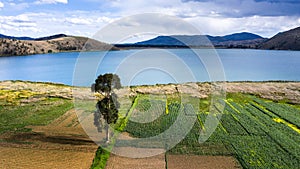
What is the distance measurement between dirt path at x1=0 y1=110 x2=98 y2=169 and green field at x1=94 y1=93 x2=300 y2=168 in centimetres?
580

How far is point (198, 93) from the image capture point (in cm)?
5594

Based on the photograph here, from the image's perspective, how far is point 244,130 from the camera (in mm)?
34406

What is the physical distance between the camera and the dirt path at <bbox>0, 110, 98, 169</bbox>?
25112mm

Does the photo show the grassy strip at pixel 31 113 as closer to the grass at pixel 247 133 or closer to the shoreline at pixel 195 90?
the shoreline at pixel 195 90

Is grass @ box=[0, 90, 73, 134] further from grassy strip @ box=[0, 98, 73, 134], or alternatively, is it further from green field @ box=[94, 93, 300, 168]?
green field @ box=[94, 93, 300, 168]

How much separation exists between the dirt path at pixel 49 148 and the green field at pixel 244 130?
580 centimetres

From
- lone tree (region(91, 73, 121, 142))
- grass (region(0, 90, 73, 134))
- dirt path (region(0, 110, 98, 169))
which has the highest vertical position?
lone tree (region(91, 73, 121, 142))

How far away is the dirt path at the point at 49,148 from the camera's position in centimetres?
2511

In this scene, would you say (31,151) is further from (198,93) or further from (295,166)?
(198,93)

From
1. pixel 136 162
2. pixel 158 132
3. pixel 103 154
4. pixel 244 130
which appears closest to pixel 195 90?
pixel 244 130

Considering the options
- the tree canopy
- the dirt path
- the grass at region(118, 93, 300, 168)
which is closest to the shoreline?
the grass at region(118, 93, 300, 168)

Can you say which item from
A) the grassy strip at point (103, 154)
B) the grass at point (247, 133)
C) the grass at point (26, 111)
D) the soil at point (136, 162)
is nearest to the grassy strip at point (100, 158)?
the grassy strip at point (103, 154)

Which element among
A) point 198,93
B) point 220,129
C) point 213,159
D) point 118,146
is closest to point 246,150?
point 213,159

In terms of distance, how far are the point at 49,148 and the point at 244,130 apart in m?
22.3
